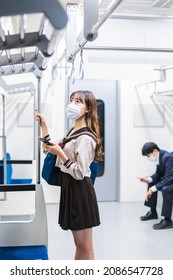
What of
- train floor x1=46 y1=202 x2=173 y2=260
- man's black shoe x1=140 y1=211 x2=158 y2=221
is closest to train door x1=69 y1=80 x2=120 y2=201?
train floor x1=46 y1=202 x2=173 y2=260

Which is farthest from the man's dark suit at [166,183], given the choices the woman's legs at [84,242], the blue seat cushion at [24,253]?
the blue seat cushion at [24,253]

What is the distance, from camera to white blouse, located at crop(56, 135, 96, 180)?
6.42ft

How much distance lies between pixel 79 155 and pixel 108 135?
3629mm

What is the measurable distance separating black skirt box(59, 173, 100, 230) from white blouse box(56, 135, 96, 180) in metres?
0.07

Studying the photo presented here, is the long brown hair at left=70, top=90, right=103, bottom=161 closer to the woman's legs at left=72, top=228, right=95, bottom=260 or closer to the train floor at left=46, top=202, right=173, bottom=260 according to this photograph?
the woman's legs at left=72, top=228, right=95, bottom=260

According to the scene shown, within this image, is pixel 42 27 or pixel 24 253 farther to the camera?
pixel 24 253

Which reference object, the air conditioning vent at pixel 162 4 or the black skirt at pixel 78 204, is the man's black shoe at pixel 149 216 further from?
the air conditioning vent at pixel 162 4

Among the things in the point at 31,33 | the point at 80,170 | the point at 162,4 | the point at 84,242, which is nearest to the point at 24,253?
the point at 84,242

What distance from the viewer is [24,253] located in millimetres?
2086

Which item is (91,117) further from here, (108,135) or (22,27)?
(108,135)

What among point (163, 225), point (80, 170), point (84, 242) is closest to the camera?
point (80, 170)

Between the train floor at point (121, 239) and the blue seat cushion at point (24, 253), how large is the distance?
0.99 m

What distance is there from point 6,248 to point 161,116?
409cm

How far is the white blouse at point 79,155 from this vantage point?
77.1 inches
